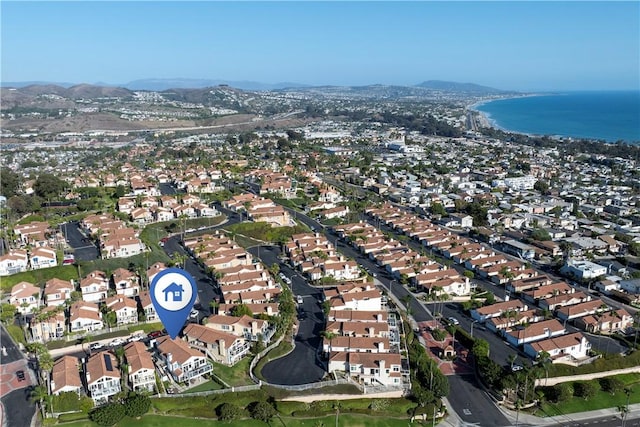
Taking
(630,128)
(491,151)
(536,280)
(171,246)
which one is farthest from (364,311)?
(630,128)

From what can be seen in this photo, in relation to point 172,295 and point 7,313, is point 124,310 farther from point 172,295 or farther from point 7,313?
point 172,295

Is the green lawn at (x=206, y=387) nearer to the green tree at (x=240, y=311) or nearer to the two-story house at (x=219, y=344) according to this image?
the two-story house at (x=219, y=344)

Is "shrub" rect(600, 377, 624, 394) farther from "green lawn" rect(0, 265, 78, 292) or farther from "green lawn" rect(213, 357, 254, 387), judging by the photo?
"green lawn" rect(0, 265, 78, 292)

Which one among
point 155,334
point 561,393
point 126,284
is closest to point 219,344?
point 155,334

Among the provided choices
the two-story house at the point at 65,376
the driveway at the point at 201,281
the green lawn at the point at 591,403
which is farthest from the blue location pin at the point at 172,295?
the green lawn at the point at 591,403

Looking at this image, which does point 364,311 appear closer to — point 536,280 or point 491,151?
point 536,280
